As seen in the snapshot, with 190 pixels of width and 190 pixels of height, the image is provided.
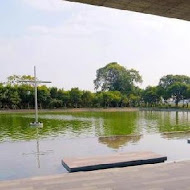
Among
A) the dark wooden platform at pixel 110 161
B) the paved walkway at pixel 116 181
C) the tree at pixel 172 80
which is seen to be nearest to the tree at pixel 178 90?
the tree at pixel 172 80

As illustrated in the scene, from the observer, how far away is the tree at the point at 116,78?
5344 centimetres

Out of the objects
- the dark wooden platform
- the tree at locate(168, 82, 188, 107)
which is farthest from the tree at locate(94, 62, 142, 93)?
the dark wooden platform

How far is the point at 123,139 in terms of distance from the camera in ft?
30.8

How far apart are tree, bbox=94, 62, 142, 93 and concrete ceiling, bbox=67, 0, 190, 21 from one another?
1972 inches

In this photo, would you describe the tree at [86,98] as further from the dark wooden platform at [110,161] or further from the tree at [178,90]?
the dark wooden platform at [110,161]

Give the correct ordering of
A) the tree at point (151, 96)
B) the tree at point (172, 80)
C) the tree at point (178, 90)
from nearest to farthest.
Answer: the tree at point (178, 90) < the tree at point (151, 96) < the tree at point (172, 80)

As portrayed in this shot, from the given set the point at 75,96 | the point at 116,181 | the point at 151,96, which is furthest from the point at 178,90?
the point at 116,181

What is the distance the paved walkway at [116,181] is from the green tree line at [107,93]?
114 feet

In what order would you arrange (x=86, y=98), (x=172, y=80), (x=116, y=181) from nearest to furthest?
1. (x=116, y=181)
2. (x=86, y=98)
3. (x=172, y=80)

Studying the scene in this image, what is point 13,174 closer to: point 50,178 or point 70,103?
point 50,178

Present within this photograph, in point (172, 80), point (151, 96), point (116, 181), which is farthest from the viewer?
point (172, 80)

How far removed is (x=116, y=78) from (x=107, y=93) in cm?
980

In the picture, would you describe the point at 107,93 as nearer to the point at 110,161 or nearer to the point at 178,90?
the point at 178,90

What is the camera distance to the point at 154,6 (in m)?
2.68
